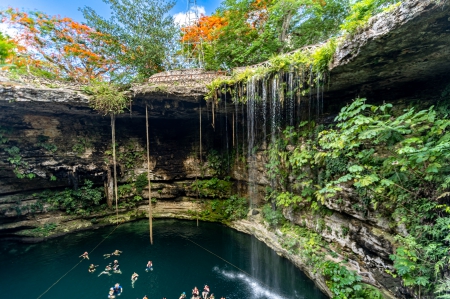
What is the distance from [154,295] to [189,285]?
1.00m

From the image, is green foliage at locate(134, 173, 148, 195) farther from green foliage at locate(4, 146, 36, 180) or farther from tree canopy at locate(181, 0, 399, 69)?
tree canopy at locate(181, 0, 399, 69)

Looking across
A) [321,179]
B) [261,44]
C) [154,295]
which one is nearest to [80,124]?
[154,295]

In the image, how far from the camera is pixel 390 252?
4.39m

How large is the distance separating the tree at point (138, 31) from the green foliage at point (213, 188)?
23.0 feet

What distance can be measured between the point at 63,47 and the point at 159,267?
42.5 feet

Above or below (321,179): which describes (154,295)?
below

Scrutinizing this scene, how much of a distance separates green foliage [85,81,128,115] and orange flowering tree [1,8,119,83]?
4.12m

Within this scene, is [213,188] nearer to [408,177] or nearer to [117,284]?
[117,284]

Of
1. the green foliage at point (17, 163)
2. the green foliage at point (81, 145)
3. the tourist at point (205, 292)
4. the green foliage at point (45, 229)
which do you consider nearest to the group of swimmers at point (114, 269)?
the tourist at point (205, 292)

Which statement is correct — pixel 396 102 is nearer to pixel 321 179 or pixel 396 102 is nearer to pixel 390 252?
pixel 321 179

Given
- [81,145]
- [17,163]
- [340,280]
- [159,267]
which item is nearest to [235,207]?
[159,267]

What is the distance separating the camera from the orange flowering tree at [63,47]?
1109 centimetres

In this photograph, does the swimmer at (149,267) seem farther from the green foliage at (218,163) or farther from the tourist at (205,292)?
the green foliage at (218,163)

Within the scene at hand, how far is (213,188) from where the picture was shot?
11570 mm
